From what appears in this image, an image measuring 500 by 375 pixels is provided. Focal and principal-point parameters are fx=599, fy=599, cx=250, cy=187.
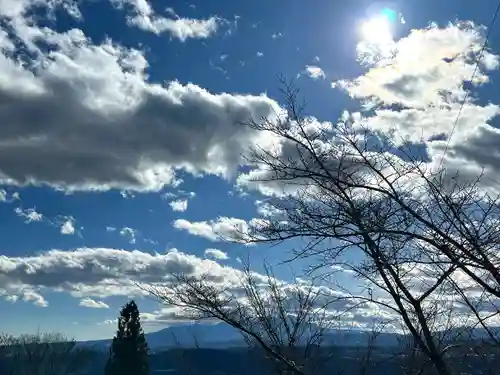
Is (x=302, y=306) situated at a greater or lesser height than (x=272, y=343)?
greater

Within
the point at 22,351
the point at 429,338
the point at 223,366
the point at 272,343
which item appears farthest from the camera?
the point at 223,366

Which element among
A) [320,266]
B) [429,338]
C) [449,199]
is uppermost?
[449,199]

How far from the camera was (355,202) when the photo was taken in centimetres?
630

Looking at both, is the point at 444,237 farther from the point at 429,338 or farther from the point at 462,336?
the point at 462,336

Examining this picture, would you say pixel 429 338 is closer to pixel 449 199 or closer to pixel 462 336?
pixel 462 336

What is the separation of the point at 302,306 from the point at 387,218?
319 inches

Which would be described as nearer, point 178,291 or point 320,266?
point 320,266

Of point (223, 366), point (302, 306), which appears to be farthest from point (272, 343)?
point (223, 366)

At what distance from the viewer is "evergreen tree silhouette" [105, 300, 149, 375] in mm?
50031

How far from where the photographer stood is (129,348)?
2003 inches

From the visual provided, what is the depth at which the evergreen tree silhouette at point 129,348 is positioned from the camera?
164ft

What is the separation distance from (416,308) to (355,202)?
1.69 meters

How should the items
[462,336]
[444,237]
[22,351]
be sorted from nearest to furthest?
[444,237], [462,336], [22,351]

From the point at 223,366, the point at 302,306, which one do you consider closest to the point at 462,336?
the point at 302,306
